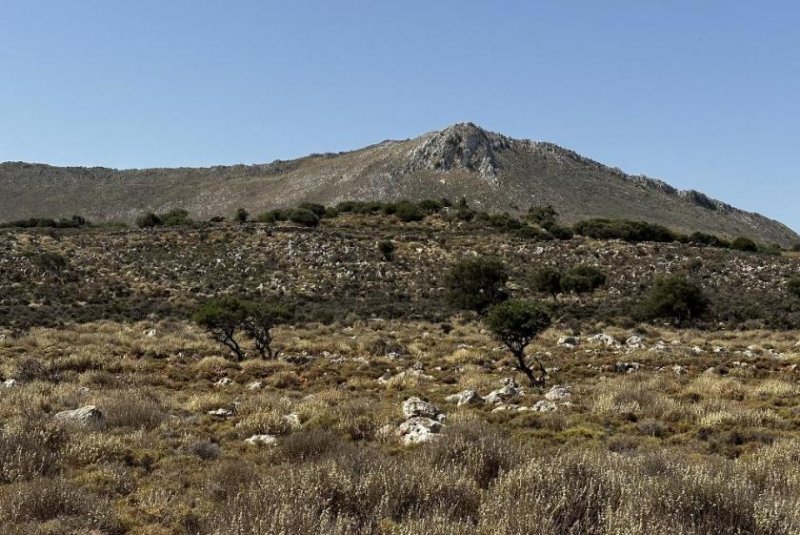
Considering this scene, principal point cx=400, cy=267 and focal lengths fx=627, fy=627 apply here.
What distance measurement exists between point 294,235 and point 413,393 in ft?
163

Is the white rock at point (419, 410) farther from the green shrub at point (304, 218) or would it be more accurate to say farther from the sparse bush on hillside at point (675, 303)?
the green shrub at point (304, 218)

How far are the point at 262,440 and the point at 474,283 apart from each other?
3183cm

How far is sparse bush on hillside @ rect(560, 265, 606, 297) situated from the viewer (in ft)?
146

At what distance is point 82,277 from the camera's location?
1928 inches

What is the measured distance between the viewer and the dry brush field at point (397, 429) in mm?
5227

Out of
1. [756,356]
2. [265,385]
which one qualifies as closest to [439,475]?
[265,385]

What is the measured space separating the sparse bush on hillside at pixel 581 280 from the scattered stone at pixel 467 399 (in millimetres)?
32474

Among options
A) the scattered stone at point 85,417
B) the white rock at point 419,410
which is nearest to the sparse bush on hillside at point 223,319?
the scattered stone at point 85,417

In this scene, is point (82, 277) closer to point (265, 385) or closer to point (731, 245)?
point (265, 385)

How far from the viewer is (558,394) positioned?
44.4 ft

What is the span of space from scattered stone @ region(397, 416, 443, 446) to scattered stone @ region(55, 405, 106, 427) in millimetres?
4701

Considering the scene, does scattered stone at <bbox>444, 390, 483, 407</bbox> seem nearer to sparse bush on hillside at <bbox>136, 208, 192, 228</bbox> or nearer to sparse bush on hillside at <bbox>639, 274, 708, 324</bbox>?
sparse bush on hillside at <bbox>639, 274, 708, 324</bbox>

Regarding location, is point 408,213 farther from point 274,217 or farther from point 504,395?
point 504,395

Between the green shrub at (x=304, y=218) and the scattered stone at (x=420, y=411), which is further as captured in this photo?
the green shrub at (x=304, y=218)
